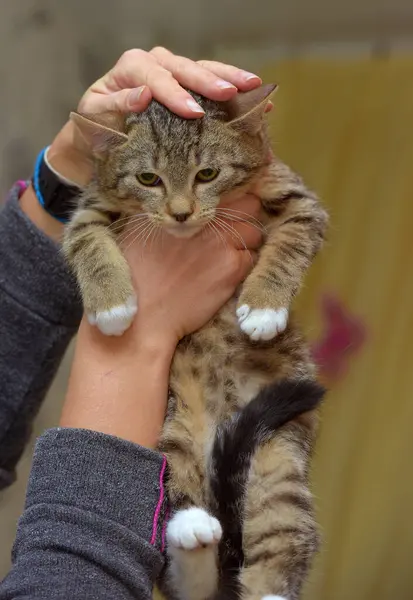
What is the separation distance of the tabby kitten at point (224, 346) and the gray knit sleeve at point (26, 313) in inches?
4.1

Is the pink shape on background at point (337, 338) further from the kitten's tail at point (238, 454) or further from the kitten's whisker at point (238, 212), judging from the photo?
the kitten's tail at point (238, 454)

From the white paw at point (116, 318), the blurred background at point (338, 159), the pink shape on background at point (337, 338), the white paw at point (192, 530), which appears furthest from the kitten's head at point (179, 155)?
the pink shape on background at point (337, 338)

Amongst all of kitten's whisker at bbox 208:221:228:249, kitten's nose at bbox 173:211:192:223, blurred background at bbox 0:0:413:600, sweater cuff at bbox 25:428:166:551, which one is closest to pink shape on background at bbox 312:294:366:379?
blurred background at bbox 0:0:413:600

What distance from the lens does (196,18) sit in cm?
180

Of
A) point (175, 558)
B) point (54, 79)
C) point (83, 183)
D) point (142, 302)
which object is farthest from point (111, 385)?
point (54, 79)

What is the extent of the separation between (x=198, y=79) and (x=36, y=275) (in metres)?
0.48

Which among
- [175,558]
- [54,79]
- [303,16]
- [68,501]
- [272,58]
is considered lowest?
[175,558]

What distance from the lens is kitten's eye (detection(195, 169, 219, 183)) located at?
103 centimetres

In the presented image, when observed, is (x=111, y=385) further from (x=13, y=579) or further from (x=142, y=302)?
(x=13, y=579)

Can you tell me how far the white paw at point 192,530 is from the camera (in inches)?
34.0

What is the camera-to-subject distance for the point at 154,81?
101 centimetres

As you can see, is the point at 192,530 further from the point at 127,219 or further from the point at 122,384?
the point at 127,219

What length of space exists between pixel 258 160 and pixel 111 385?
0.48m

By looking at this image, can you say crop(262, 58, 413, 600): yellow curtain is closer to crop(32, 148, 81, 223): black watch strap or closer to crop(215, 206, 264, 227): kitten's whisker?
crop(215, 206, 264, 227): kitten's whisker
